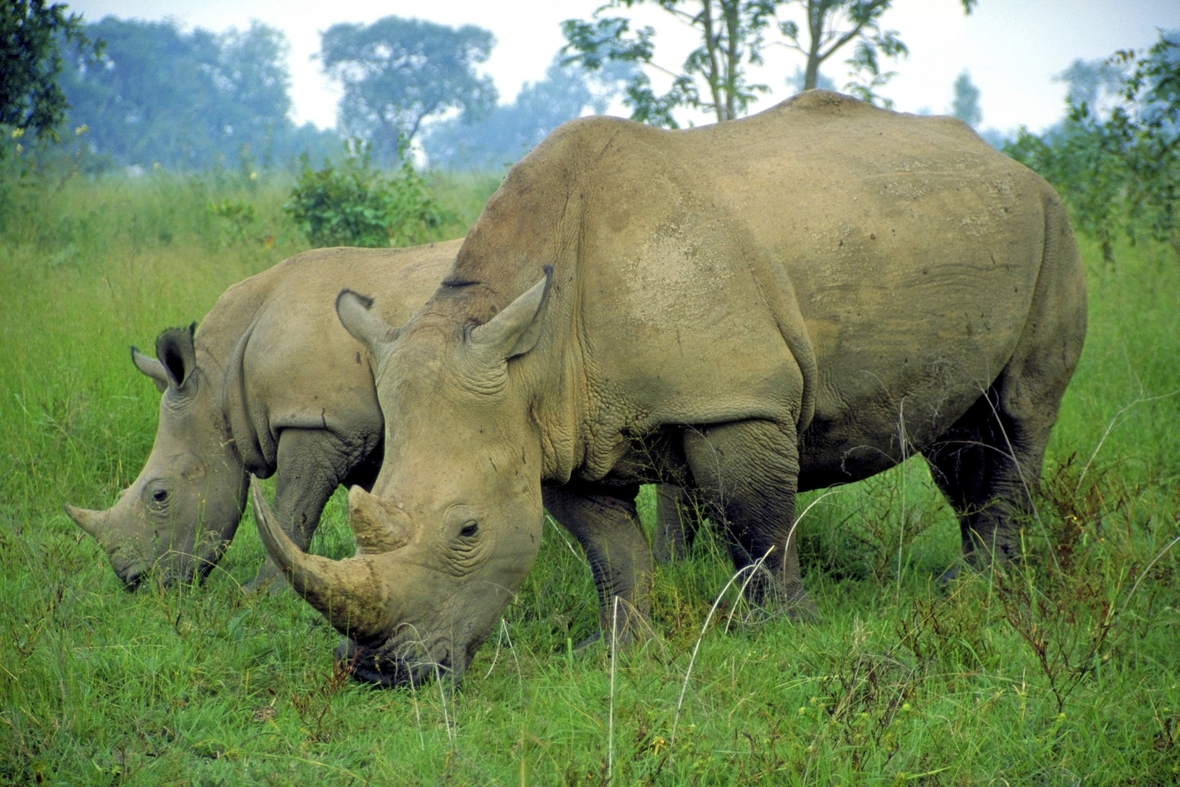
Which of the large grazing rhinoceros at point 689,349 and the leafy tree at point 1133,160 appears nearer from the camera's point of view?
the large grazing rhinoceros at point 689,349

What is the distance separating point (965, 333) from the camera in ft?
15.0

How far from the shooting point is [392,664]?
354cm

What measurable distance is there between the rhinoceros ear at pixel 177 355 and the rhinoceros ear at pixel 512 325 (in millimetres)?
2205

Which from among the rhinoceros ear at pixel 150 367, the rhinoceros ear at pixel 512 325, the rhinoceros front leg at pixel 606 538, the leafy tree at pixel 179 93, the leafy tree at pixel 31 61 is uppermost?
the leafy tree at pixel 179 93

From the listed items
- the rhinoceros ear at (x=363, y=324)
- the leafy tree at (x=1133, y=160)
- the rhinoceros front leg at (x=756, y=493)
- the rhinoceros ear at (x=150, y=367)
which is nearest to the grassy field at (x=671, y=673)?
the rhinoceros front leg at (x=756, y=493)

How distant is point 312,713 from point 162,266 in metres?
6.79

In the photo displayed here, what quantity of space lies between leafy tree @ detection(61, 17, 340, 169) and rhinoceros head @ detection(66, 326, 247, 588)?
111 feet

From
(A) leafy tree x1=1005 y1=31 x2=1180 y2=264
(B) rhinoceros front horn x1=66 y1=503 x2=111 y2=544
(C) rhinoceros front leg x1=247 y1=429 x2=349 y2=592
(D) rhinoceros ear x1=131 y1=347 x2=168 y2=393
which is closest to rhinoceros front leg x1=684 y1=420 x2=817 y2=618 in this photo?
(C) rhinoceros front leg x1=247 y1=429 x2=349 y2=592

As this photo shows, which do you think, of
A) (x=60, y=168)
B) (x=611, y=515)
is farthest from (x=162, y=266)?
(x=611, y=515)

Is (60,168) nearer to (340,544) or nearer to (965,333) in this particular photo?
(340,544)

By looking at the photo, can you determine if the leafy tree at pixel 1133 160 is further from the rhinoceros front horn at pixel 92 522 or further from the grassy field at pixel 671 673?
the rhinoceros front horn at pixel 92 522

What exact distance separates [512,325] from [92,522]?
102 inches

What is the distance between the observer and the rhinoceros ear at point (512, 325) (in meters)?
3.68

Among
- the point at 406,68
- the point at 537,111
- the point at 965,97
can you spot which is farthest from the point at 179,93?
the point at 965,97
